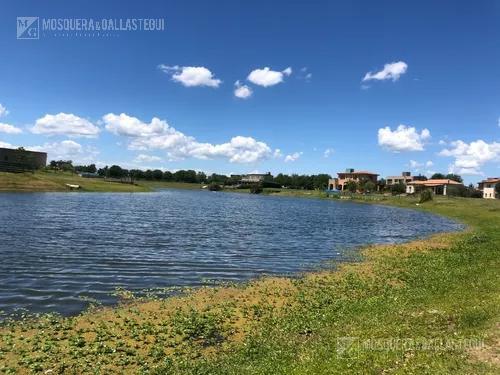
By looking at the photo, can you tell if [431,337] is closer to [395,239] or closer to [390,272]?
[390,272]

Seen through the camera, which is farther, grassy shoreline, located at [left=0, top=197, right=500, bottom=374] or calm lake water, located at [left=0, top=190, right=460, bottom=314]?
calm lake water, located at [left=0, top=190, right=460, bottom=314]

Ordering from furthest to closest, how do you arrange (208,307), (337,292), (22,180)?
1. (22,180)
2. (337,292)
3. (208,307)

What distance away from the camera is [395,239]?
56875 mm

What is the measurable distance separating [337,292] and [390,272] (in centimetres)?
837

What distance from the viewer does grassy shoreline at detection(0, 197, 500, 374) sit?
13.5 meters

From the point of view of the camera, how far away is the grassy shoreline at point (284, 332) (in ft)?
44.3

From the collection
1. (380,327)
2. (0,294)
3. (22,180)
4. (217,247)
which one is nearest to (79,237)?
(217,247)

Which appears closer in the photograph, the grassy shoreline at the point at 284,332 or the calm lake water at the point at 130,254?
the grassy shoreline at the point at 284,332

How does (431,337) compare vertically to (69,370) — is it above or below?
above

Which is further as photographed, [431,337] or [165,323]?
[165,323]

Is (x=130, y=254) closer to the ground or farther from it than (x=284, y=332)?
closer to the ground

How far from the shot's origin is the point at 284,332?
17625mm

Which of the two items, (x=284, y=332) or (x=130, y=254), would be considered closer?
(x=284, y=332)

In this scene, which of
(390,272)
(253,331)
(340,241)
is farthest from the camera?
(340,241)
